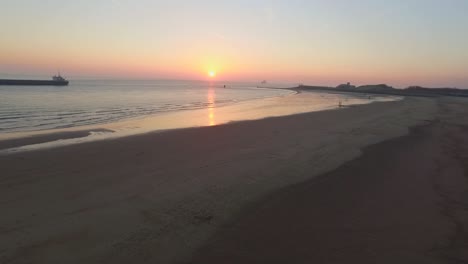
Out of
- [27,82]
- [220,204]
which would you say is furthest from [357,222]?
[27,82]

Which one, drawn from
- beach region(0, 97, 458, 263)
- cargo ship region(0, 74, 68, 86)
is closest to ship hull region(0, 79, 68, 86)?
cargo ship region(0, 74, 68, 86)

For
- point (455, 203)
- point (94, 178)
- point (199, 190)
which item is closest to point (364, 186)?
point (455, 203)

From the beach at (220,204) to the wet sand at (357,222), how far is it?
0.03 m

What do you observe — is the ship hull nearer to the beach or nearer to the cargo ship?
the cargo ship

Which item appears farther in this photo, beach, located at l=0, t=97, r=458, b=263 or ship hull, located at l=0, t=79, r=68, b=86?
ship hull, located at l=0, t=79, r=68, b=86

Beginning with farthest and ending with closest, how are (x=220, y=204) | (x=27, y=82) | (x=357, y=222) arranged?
(x=27, y=82) → (x=220, y=204) → (x=357, y=222)

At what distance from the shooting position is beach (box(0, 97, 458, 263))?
19.8ft

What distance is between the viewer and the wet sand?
19.9 ft

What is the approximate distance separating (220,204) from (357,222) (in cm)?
279

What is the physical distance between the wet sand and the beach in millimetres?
30

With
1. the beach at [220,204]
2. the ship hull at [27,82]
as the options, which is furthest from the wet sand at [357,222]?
the ship hull at [27,82]

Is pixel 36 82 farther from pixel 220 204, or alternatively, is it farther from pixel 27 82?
pixel 220 204

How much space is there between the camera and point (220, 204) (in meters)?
8.11

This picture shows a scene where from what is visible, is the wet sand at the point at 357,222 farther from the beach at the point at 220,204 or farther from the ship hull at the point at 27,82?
the ship hull at the point at 27,82
